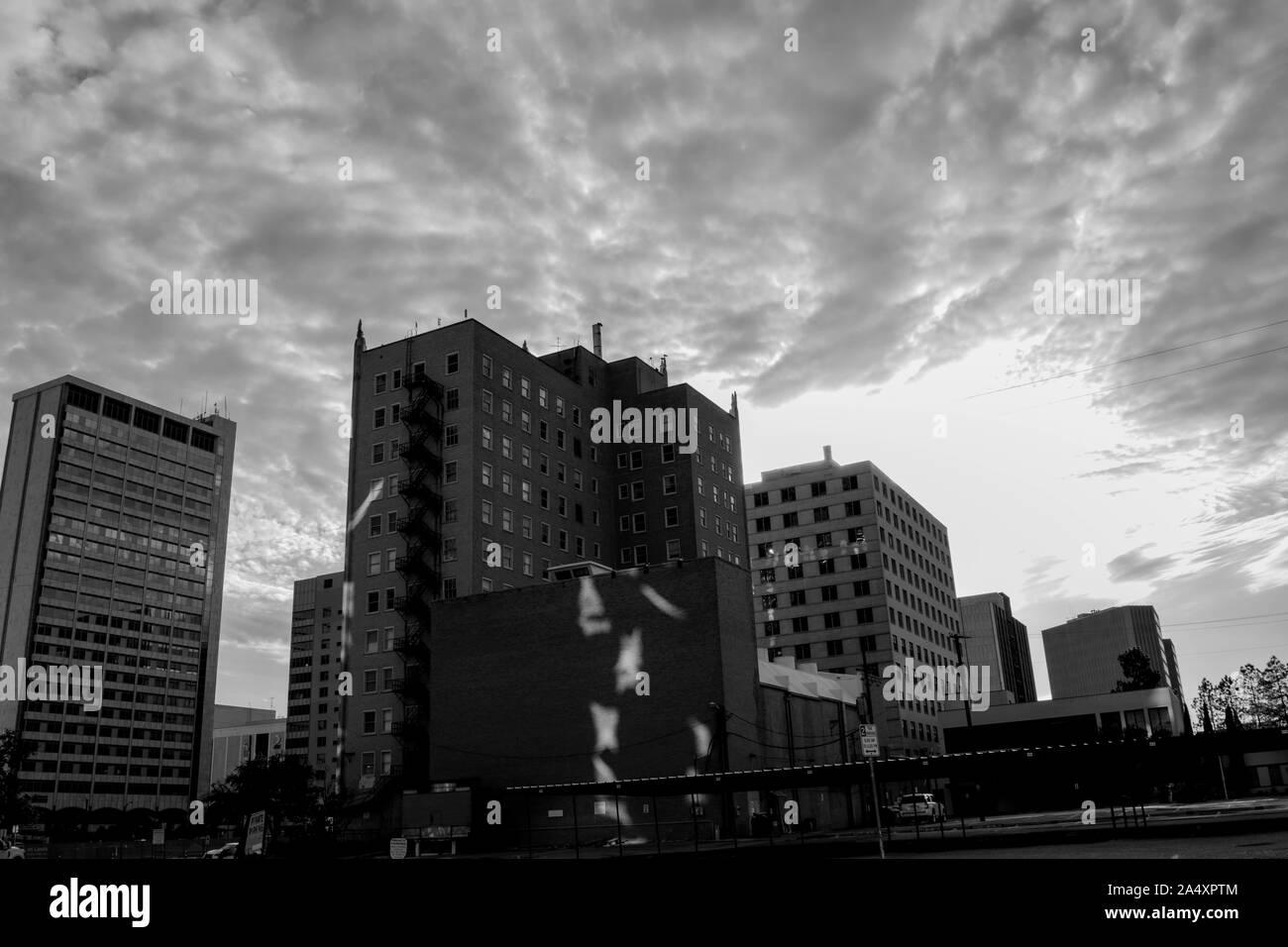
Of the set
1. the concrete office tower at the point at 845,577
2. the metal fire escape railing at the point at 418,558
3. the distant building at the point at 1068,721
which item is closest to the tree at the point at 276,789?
the metal fire escape railing at the point at 418,558

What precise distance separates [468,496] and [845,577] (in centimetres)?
6559

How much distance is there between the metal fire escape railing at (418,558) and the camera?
79188mm

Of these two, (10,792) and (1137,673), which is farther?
(1137,673)

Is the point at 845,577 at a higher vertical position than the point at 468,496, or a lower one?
higher

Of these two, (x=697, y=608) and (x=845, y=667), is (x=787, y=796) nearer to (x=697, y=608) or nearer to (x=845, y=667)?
(x=697, y=608)

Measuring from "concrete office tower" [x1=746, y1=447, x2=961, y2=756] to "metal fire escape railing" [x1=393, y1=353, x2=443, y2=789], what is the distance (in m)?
61.9

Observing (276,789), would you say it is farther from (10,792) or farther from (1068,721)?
(1068,721)

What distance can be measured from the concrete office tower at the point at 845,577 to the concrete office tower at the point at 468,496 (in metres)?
31.3

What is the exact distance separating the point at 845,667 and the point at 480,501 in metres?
64.1

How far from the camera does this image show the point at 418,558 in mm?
84125

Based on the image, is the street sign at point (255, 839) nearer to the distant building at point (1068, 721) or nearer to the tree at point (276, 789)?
the tree at point (276, 789)

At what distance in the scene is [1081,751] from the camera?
35.9 metres

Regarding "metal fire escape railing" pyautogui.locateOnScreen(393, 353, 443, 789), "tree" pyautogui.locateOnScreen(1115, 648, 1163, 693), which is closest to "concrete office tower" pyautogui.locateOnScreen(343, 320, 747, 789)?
"metal fire escape railing" pyautogui.locateOnScreen(393, 353, 443, 789)

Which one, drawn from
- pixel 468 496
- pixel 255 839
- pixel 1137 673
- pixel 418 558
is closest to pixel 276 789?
pixel 418 558
